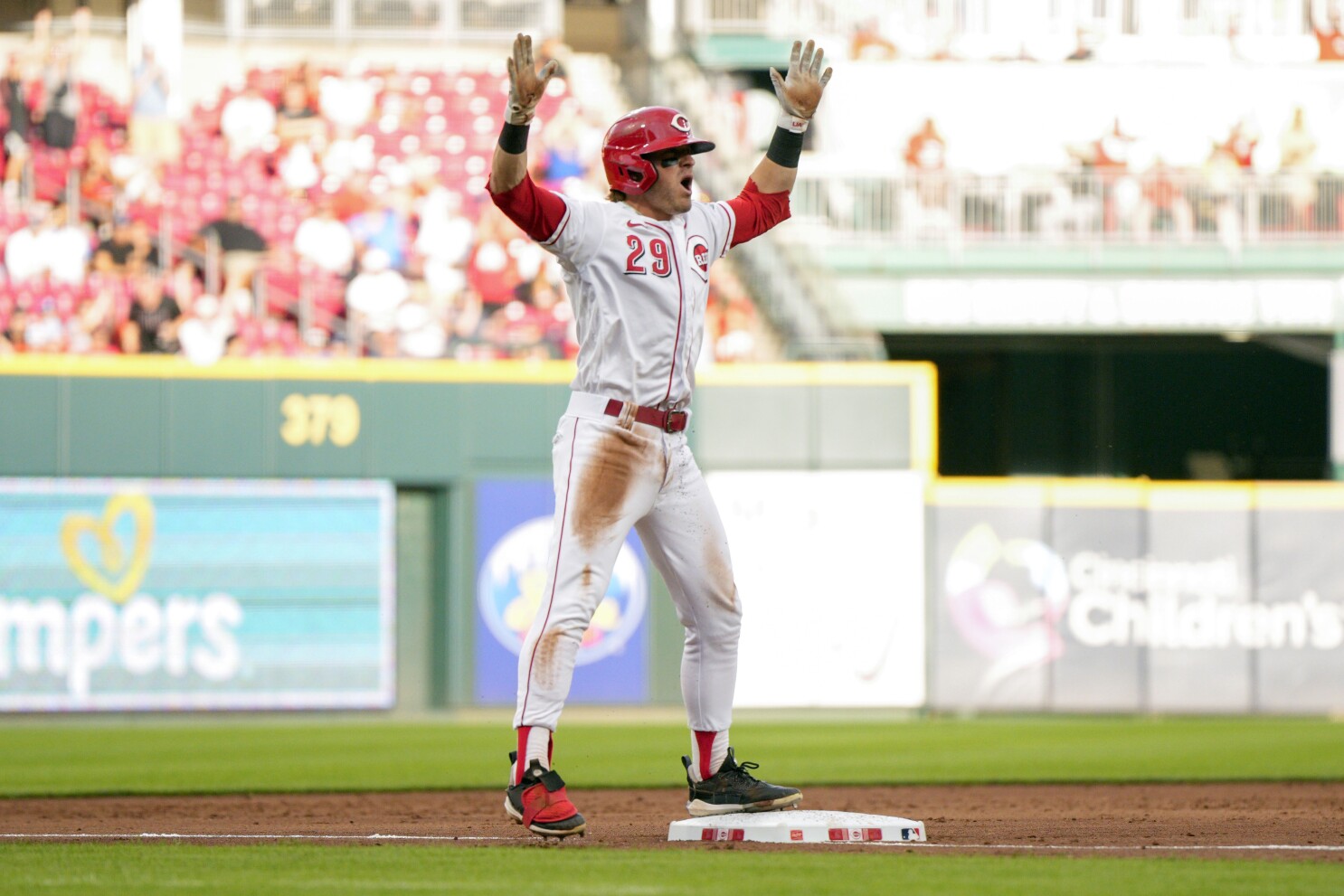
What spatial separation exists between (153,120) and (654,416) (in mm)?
12904

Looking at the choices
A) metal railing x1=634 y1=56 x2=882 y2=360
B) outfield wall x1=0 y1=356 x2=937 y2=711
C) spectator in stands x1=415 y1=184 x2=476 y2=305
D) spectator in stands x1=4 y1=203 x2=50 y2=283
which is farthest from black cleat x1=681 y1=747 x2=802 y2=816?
spectator in stands x1=4 y1=203 x2=50 y2=283

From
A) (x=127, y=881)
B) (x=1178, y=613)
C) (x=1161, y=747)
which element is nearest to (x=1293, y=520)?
(x=1178, y=613)

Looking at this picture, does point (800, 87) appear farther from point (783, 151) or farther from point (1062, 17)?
point (1062, 17)

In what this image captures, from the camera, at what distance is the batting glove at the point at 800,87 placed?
596 centimetres

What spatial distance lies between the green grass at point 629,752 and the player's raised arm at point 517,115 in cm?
454

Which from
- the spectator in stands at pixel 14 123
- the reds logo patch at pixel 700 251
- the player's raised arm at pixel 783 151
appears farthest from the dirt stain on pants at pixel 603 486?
the spectator in stands at pixel 14 123

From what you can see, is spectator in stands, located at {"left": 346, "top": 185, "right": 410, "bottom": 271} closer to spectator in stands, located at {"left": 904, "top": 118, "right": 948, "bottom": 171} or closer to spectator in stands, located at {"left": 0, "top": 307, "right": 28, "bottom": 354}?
spectator in stands, located at {"left": 0, "top": 307, "right": 28, "bottom": 354}

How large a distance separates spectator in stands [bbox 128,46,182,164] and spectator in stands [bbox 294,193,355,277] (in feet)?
4.76

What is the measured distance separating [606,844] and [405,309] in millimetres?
11113

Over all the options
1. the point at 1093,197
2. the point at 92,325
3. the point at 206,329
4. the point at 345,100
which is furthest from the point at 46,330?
the point at 1093,197

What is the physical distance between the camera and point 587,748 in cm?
1175

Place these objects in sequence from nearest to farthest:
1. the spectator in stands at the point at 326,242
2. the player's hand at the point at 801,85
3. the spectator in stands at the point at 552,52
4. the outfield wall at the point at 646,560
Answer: the player's hand at the point at 801,85 < the outfield wall at the point at 646,560 < the spectator in stands at the point at 326,242 < the spectator in stands at the point at 552,52

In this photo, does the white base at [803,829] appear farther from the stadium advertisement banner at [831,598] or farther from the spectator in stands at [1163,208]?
the spectator in stands at [1163,208]

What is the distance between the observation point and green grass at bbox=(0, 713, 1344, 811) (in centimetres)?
970
